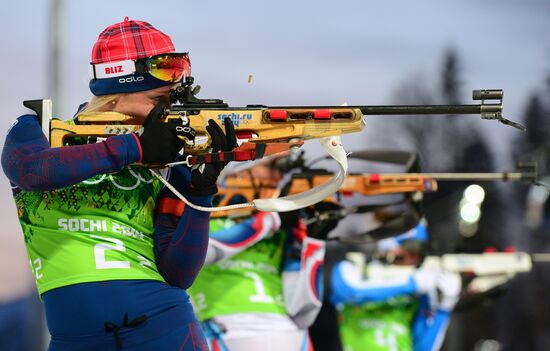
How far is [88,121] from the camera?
3.06m

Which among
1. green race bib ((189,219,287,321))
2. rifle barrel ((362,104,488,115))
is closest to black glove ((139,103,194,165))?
rifle barrel ((362,104,488,115))

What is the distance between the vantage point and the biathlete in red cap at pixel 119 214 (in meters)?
2.90

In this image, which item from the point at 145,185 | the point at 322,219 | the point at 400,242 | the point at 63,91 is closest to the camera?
the point at 145,185

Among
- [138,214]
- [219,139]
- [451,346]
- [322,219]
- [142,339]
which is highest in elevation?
[219,139]

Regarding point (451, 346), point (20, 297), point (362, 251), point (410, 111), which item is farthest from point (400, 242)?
point (410, 111)

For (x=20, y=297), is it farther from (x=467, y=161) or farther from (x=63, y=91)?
(x=467, y=161)

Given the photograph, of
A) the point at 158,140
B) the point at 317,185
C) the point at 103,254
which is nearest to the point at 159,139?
the point at 158,140

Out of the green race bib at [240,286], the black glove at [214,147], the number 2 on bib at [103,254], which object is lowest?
the green race bib at [240,286]

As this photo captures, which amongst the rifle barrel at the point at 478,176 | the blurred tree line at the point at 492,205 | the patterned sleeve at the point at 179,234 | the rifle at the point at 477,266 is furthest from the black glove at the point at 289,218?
the blurred tree line at the point at 492,205

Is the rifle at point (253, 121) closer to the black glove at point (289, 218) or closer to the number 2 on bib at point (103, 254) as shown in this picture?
the number 2 on bib at point (103, 254)

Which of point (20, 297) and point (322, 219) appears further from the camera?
point (20, 297)

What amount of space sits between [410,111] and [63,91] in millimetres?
3412

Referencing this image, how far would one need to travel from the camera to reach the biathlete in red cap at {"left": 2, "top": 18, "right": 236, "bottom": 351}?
2896 millimetres

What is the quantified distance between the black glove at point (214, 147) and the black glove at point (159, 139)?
0.24 ft
